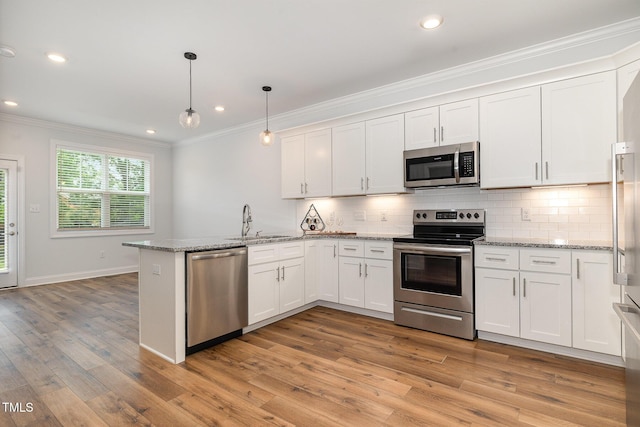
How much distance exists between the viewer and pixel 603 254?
2496mm

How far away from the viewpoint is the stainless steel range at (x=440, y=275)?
3078mm

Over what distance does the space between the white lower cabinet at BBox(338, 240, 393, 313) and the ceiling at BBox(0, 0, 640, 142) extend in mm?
1972

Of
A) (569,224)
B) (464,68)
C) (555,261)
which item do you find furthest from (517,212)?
(464,68)

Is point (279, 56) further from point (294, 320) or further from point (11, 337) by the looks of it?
point (11, 337)

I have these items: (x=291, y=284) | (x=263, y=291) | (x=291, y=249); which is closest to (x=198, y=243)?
(x=263, y=291)

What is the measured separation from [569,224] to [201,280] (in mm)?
3363

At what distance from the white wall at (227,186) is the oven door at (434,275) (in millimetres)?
2161

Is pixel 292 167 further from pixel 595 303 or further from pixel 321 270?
pixel 595 303

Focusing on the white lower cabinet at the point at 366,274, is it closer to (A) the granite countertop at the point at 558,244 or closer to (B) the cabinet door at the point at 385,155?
(B) the cabinet door at the point at 385,155

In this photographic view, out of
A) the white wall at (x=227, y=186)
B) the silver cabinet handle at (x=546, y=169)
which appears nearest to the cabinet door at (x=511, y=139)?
the silver cabinet handle at (x=546, y=169)

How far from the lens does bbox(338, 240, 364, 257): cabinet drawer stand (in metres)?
3.79

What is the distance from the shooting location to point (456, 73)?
143 inches

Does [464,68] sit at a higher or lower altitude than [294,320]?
higher

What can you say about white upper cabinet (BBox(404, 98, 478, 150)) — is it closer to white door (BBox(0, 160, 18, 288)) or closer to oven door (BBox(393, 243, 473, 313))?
oven door (BBox(393, 243, 473, 313))
